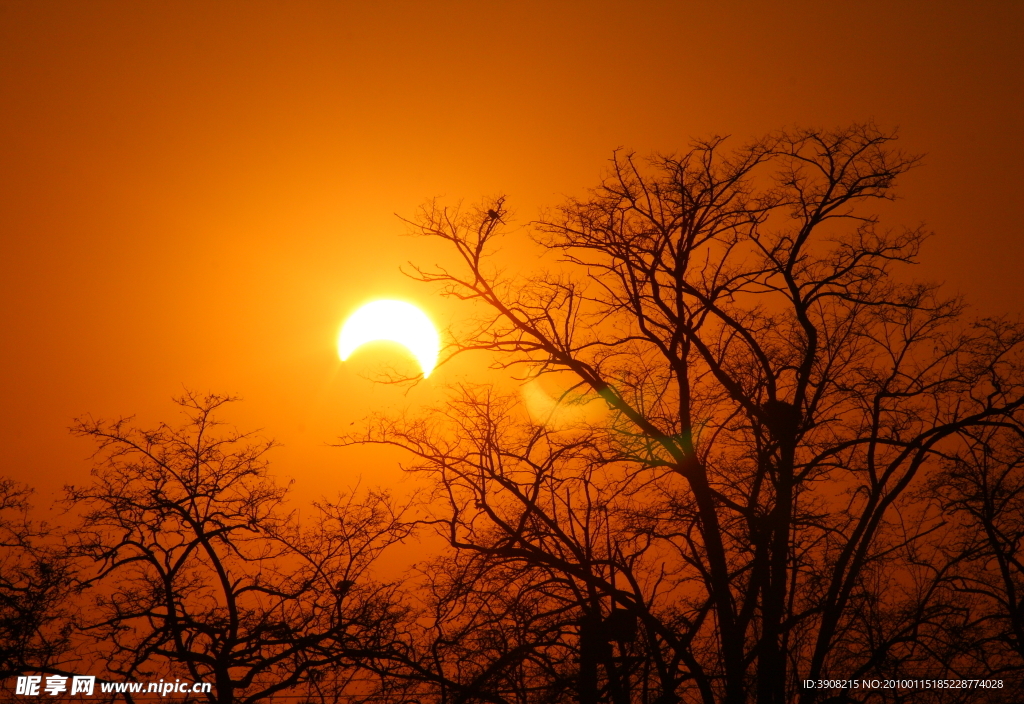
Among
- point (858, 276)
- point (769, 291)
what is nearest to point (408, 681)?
point (769, 291)

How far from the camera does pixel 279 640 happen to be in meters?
16.2

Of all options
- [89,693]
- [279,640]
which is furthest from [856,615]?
[89,693]

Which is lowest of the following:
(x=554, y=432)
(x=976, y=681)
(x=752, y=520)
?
(x=976, y=681)

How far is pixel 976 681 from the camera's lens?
17641mm

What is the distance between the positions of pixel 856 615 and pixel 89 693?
14.2m

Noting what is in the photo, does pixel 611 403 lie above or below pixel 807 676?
above

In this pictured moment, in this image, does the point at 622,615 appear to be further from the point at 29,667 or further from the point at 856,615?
the point at 29,667

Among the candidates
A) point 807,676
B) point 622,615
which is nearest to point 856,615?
point 807,676

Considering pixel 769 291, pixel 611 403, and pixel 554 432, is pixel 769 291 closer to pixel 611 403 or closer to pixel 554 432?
pixel 611 403

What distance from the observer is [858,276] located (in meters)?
17.2

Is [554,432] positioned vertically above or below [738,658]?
above

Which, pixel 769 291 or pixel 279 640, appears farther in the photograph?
pixel 769 291

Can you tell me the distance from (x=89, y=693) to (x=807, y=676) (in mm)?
13220

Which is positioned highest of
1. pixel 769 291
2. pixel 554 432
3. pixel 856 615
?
pixel 769 291
